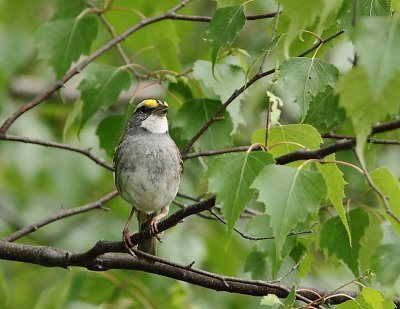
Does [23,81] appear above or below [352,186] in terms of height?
above

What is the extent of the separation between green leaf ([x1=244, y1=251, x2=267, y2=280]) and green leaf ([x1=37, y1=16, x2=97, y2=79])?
128cm

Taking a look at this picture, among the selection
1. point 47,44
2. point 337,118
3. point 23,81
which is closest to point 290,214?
point 337,118

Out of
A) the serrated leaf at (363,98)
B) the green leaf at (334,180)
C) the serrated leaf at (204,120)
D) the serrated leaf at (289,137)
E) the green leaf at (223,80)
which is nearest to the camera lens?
the serrated leaf at (363,98)

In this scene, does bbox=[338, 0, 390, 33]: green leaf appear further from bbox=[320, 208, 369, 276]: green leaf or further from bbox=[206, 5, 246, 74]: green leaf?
bbox=[320, 208, 369, 276]: green leaf

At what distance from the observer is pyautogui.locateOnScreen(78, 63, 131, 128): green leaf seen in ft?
14.5

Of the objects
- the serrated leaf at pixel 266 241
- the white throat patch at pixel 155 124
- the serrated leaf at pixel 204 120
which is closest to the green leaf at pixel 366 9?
the serrated leaf at pixel 266 241

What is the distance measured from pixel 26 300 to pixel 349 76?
6.98 metres

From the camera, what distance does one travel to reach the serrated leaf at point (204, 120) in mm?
4340

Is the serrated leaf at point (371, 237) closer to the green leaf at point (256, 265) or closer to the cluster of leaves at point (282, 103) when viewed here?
the cluster of leaves at point (282, 103)

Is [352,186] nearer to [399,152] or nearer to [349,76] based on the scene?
[399,152]

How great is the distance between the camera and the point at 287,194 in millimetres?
2893

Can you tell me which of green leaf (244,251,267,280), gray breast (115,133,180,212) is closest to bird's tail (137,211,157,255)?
gray breast (115,133,180,212)

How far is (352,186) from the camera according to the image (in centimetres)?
859

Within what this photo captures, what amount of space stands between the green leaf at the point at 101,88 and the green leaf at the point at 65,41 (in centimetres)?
12
